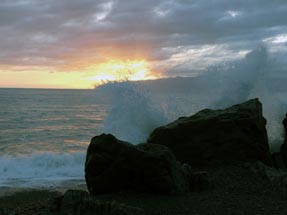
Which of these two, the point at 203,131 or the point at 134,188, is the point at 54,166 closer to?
the point at 203,131

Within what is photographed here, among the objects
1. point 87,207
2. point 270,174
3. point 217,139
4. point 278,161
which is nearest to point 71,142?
point 217,139

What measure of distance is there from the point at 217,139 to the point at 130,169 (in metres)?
3.96

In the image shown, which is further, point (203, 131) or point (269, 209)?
point (203, 131)

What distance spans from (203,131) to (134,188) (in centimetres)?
386

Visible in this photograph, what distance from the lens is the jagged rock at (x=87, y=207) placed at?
238 inches

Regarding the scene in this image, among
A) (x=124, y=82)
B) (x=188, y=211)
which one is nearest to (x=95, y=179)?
(x=188, y=211)

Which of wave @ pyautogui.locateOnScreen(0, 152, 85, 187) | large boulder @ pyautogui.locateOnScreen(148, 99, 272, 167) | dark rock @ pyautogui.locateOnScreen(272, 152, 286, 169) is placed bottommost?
wave @ pyautogui.locateOnScreen(0, 152, 85, 187)

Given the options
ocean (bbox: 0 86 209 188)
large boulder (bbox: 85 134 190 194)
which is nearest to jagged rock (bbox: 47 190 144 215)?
large boulder (bbox: 85 134 190 194)

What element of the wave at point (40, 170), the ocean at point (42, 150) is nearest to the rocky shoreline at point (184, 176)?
the wave at point (40, 170)

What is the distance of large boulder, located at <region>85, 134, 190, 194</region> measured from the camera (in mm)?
8000

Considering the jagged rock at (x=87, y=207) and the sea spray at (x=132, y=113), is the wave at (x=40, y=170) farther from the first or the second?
the jagged rock at (x=87, y=207)

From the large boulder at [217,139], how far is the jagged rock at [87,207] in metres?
5.29

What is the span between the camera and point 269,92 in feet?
62.6

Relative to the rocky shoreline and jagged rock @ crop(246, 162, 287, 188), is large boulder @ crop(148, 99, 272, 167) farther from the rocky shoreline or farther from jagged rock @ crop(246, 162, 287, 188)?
jagged rock @ crop(246, 162, 287, 188)
